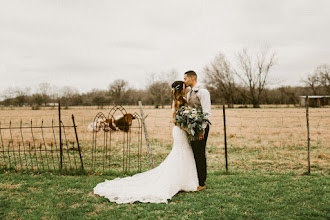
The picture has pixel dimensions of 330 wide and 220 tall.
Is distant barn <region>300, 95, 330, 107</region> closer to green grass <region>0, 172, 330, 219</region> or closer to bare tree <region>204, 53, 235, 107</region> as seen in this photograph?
bare tree <region>204, 53, 235, 107</region>

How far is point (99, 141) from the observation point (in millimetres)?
13250

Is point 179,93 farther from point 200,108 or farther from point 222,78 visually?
point 222,78

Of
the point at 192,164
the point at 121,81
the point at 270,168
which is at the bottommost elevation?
the point at 270,168

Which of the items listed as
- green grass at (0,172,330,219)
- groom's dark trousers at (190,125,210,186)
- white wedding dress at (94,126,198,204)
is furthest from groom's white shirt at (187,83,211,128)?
green grass at (0,172,330,219)

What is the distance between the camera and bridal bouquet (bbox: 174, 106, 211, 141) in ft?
16.6

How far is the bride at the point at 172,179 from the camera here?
5.01 metres

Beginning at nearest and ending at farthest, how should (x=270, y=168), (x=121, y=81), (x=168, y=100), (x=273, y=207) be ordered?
(x=273, y=207)
(x=270, y=168)
(x=168, y=100)
(x=121, y=81)

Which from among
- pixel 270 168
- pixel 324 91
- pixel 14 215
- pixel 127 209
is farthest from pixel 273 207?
pixel 324 91

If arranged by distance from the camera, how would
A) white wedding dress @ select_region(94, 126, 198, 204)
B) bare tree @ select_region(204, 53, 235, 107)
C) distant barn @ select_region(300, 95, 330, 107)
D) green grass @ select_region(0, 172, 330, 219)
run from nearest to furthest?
green grass @ select_region(0, 172, 330, 219), white wedding dress @ select_region(94, 126, 198, 204), distant barn @ select_region(300, 95, 330, 107), bare tree @ select_region(204, 53, 235, 107)

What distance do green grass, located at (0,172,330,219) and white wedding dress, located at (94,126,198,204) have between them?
187mm

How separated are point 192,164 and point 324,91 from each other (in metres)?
81.7

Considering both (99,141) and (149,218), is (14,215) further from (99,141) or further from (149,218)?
(99,141)

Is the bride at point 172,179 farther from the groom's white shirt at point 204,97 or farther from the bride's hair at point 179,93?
the groom's white shirt at point 204,97

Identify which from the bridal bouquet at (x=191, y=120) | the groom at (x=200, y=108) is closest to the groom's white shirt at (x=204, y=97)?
the groom at (x=200, y=108)
